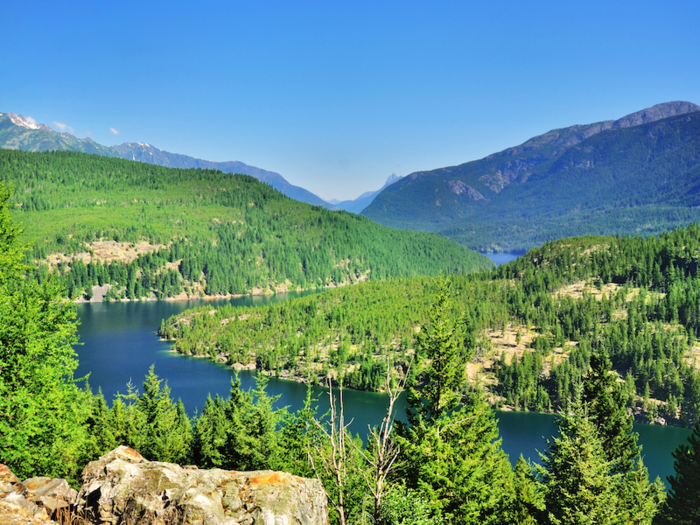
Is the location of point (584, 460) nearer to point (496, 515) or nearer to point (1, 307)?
point (496, 515)

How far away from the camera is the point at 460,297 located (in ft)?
511

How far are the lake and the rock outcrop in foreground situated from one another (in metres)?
48.4

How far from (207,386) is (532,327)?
91.1 metres

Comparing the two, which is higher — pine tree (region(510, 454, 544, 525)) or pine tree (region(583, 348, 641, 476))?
pine tree (region(583, 348, 641, 476))

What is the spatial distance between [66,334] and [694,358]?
4891 inches

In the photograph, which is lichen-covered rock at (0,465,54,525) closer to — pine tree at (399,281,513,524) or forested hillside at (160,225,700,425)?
pine tree at (399,281,513,524)

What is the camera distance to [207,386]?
102938mm

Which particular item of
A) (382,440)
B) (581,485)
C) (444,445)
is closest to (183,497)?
(382,440)

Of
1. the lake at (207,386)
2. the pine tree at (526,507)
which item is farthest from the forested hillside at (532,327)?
the pine tree at (526,507)

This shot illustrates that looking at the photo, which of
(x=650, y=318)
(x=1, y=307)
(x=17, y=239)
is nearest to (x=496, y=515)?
(x=1, y=307)

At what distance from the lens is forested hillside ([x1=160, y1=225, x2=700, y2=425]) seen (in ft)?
334

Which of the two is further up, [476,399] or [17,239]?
[17,239]

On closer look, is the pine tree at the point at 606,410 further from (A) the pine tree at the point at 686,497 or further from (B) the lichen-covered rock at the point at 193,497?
(B) the lichen-covered rock at the point at 193,497

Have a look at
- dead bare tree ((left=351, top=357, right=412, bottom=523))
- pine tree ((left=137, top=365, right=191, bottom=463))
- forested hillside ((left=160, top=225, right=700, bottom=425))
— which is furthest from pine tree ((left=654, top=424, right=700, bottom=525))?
forested hillside ((left=160, top=225, right=700, bottom=425))
